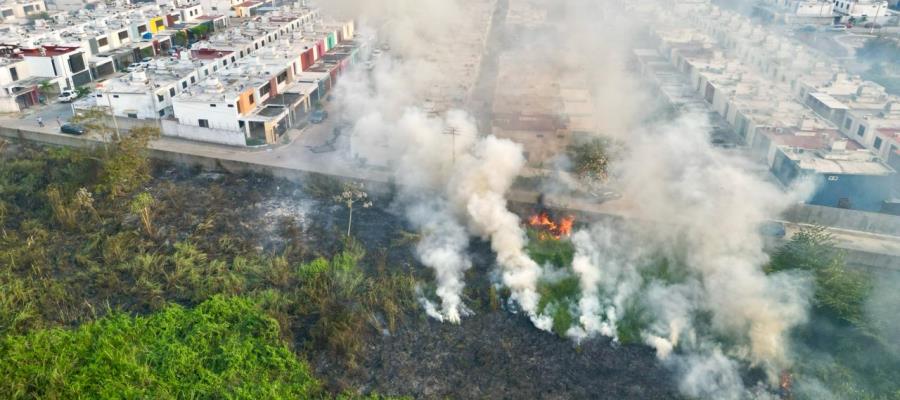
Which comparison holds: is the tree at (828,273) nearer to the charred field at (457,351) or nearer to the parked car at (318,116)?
the charred field at (457,351)

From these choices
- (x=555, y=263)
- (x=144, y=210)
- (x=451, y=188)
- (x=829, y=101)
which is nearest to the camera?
(x=555, y=263)

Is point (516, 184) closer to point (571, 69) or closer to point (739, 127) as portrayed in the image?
point (739, 127)

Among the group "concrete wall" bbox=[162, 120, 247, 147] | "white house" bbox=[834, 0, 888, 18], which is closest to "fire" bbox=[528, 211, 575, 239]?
"concrete wall" bbox=[162, 120, 247, 147]

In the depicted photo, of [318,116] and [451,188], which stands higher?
[451,188]

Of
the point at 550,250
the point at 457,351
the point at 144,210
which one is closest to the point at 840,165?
the point at 550,250

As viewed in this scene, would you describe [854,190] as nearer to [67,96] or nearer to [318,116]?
[318,116]

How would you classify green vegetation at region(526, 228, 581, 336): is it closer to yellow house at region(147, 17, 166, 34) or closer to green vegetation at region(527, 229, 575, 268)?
green vegetation at region(527, 229, 575, 268)
